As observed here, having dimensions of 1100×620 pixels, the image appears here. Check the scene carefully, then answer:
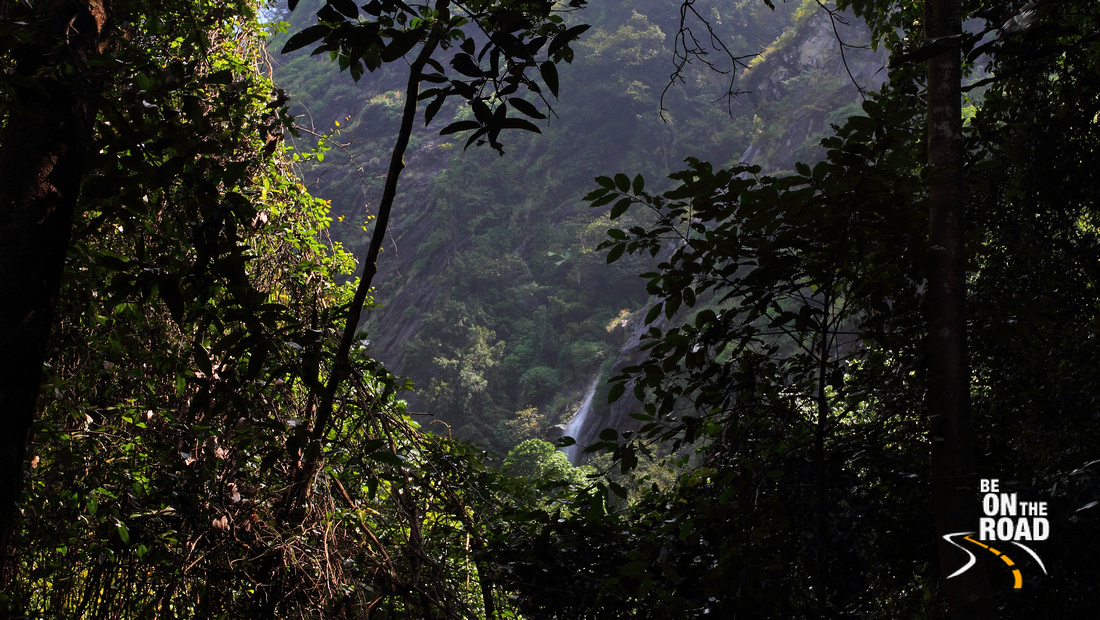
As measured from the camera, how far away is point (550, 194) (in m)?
35.6

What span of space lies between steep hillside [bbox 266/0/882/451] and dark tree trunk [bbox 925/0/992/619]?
831 inches

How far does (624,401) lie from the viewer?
21.2 metres

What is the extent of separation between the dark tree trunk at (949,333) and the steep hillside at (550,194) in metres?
21.1

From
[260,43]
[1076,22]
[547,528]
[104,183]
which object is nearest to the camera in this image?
[104,183]

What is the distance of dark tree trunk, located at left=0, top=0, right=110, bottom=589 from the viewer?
112 centimetres

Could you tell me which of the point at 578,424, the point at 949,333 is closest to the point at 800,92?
the point at 578,424

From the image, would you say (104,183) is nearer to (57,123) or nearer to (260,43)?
(57,123)

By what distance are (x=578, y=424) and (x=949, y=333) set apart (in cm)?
2369

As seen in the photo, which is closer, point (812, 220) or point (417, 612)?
point (812, 220)

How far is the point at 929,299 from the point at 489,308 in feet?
99.0

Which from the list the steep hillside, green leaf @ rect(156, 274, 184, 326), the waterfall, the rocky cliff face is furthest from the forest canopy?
the rocky cliff face

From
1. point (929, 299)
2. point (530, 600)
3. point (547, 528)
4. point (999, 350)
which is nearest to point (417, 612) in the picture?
point (530, 600)

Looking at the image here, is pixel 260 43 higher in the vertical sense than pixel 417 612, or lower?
higher

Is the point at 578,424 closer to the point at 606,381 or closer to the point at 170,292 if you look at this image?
the point at 606,381
